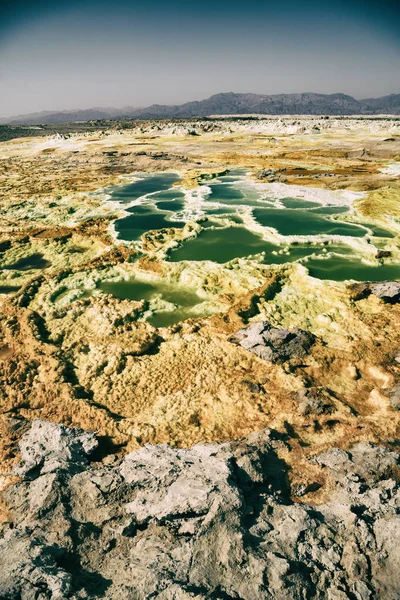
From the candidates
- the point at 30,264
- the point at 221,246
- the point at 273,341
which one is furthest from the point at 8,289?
the point at 273,341

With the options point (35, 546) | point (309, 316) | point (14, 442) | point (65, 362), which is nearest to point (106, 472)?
point (35, 546)

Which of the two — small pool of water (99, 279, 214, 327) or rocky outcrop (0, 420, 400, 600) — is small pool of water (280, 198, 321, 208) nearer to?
small pool of water (99, 279, 214, 327)

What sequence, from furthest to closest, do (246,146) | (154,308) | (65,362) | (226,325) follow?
(246,146)
(154,308)
(226,325)
(65,362)

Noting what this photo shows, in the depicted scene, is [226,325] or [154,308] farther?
[154,308]

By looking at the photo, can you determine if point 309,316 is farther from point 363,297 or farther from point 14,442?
point 14,442

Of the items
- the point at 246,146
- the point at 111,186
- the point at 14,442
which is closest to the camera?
the point at 14,442

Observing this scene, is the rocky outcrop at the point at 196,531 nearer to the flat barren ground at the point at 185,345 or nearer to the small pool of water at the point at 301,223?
the flat barren ground at the point at 185,345

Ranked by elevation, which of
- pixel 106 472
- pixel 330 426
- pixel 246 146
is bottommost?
pixel 330 426
